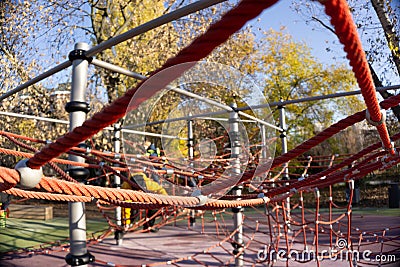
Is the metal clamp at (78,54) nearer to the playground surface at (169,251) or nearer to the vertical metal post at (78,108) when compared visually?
the vertical metal post at (78,108)

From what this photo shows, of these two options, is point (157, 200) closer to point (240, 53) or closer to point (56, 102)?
point (56, 102)

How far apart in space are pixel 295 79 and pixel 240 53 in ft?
7.08

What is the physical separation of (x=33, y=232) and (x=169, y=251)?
230 centimetres

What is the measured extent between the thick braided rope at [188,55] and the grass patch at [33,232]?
12.0ft

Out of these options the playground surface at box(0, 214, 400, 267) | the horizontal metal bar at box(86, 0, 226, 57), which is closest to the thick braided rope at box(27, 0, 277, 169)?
the horizontal metal bar at box(86, 0, 226, 57)

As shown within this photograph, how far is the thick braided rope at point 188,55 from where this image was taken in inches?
18.1

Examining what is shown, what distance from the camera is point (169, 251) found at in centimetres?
354

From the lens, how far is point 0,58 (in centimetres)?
622

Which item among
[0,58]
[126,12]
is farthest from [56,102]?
[126,12]

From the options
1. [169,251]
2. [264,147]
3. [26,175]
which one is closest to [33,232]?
[169,251]

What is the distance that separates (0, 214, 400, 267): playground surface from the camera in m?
2.96

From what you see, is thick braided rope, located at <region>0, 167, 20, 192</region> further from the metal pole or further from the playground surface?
the playground surface

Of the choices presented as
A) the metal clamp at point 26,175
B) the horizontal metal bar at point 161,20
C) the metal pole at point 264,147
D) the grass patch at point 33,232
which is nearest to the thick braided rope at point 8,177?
the metal clamp at point 26,175

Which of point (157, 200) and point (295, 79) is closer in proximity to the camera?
point (157, 200)
